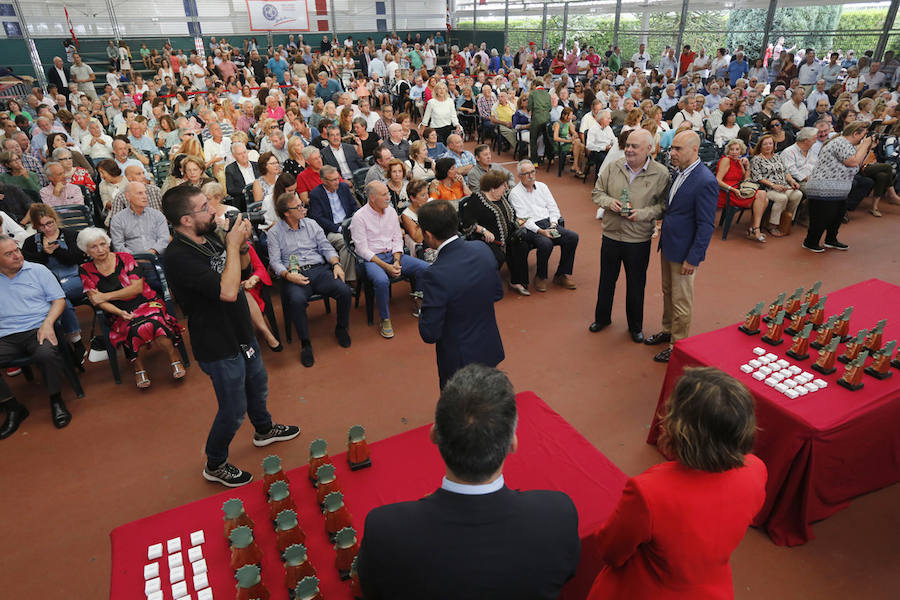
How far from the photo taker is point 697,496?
57.1 inches

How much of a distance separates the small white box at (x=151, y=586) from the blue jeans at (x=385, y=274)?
301 centimetres

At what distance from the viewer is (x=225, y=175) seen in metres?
5.71

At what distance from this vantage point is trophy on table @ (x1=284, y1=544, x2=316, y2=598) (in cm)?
151

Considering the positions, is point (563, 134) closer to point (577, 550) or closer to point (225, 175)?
point (225, 175)

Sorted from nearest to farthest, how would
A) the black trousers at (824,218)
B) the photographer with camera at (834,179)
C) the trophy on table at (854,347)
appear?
the trophy on table at (854,347)
the photographer with camera at (834,179)
the black trousers at (824,218)

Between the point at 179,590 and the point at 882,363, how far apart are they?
121 inches

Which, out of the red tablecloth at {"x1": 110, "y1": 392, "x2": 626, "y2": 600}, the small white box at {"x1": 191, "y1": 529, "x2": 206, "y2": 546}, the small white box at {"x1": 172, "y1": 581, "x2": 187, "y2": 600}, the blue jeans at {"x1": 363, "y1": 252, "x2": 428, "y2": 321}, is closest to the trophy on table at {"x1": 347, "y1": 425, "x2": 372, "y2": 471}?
the red tablecloth at {"x1": 110, "y1": 392, "x2": 626, "y2": 600}

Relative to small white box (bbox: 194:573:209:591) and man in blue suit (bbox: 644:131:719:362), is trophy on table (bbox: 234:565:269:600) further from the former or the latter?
man in blue suit (bbox: 644:131:719:362)

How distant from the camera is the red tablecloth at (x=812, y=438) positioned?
7.68ft

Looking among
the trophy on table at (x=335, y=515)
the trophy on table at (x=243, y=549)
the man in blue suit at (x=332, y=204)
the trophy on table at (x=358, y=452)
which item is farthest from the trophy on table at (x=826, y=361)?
the man in blue suit at (x=332, y=204)

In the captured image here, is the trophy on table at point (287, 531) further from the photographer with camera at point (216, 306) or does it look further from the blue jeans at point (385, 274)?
the blue jeans at point (385, 274)

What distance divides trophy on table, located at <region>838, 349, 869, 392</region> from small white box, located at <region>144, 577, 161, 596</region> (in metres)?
Result: 2.90

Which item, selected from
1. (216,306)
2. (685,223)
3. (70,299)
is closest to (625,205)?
(685,223)

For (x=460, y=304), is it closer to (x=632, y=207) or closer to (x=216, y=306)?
(x=216, y=306)
